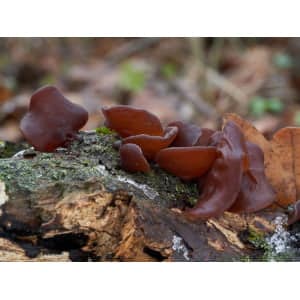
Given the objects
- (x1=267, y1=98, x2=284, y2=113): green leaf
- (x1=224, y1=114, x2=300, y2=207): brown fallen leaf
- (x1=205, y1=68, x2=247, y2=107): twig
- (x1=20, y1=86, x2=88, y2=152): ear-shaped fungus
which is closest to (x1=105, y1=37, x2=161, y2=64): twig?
(x1=205, y1=68, x2=247, y2=107): twig

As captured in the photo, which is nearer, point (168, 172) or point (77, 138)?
point (168, 172)

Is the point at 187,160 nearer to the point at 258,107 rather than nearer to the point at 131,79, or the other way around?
the point at 258,107

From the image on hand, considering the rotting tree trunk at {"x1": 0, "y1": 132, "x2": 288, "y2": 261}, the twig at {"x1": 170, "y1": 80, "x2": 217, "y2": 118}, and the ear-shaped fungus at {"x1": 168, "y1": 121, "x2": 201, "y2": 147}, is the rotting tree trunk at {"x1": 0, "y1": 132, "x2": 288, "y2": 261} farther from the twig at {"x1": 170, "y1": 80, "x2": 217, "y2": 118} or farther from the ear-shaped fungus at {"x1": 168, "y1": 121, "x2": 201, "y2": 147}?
the twig at {"x1": 170, "y1": 80, "x2": 217, "y2": 118}

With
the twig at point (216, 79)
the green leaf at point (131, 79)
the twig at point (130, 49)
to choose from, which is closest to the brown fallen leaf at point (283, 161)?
the twig at point (216, 79)

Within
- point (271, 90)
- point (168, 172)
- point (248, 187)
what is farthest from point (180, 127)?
point (271, 90)

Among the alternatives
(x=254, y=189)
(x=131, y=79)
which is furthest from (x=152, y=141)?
(x=131, y=79)

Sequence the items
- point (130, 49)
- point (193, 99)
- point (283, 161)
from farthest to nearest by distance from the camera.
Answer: point (130, 49) → point (193, 99) → point (283, 161)

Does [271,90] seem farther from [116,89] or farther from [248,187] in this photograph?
[248,187]

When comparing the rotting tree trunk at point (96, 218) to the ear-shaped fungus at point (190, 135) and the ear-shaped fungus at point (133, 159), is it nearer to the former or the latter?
the ear-shaped fungus at point (133, 159)
